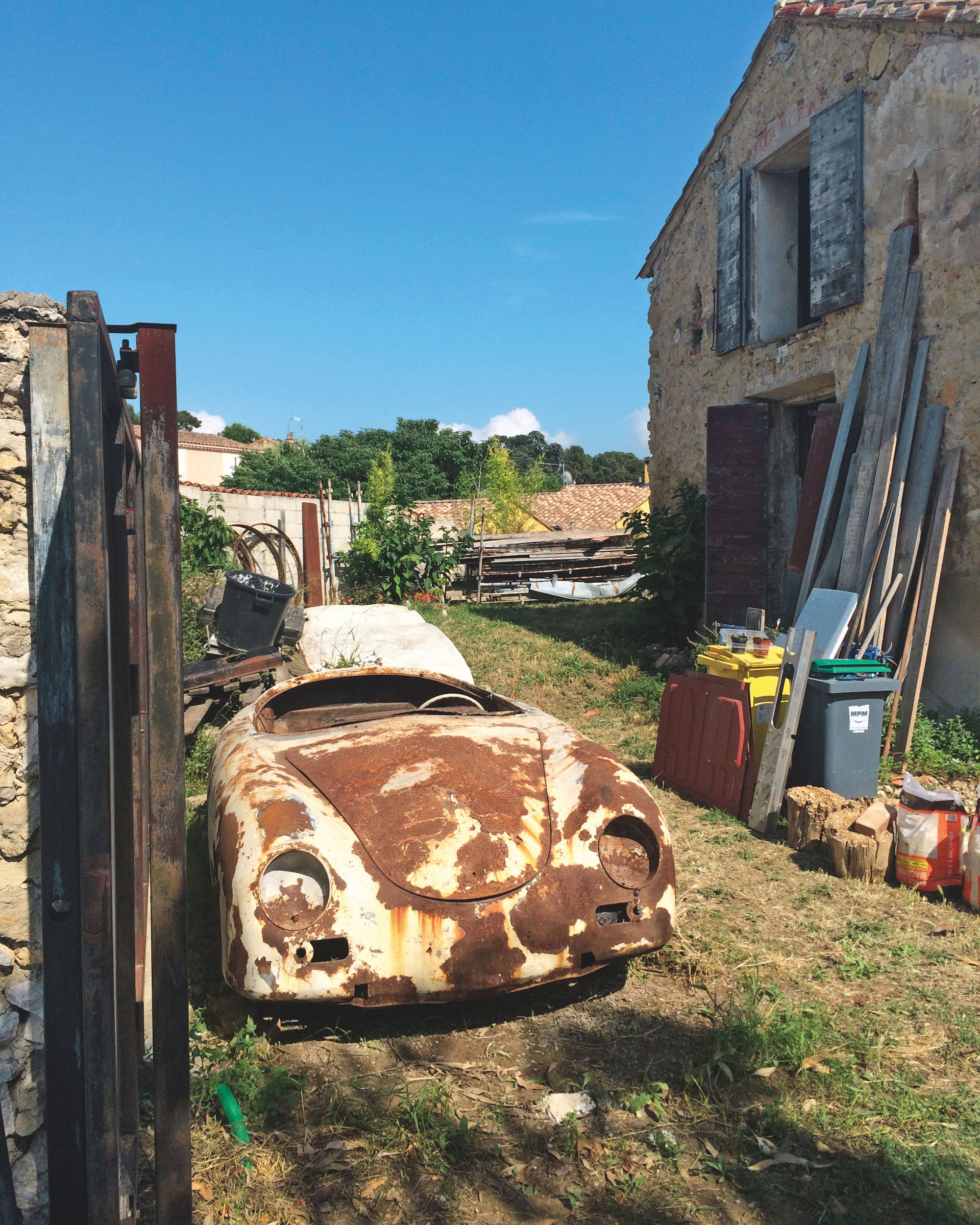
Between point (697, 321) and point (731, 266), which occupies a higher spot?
point (731, 266)

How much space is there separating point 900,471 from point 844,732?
269cm

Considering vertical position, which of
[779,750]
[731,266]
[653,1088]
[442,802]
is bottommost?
[653,1088]

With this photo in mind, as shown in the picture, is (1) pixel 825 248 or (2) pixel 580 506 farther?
(2) pixel 580 506

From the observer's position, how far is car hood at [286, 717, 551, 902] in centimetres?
285

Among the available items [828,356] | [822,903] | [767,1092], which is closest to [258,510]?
[828,356]

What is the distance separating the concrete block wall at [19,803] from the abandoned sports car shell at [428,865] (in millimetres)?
768

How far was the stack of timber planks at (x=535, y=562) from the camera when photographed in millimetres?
17031

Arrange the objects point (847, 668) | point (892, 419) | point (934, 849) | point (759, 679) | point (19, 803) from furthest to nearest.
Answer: point (892, 419) → point (759, 679) → point (847, 668) → point (934, 849) → point (19, 803)

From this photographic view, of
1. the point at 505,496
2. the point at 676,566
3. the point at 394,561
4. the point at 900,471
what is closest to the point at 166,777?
the point at 900,471

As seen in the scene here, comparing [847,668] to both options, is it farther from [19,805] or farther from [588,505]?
[588,505]

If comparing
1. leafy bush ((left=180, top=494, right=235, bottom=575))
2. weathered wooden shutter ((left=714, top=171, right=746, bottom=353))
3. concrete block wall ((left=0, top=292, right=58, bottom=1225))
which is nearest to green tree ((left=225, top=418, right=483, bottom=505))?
leafy bush ((left=180, top=494, right=235, bottom=575))

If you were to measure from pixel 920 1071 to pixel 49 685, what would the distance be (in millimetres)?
2856

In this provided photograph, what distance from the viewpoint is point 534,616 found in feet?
43.9

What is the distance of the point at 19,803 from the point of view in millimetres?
1867
